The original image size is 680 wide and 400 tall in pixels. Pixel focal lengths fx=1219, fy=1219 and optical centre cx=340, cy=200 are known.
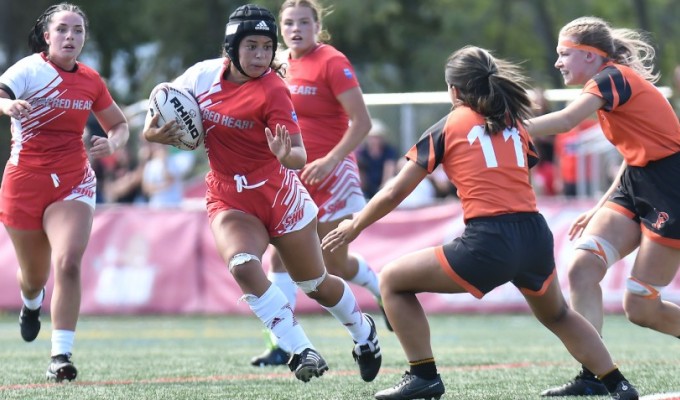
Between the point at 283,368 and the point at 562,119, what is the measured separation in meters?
2.80

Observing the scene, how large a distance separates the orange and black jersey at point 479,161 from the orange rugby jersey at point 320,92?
228 cm

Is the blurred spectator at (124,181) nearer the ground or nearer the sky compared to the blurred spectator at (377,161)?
nearer the ground

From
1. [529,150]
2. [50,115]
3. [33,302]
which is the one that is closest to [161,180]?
[33,302]

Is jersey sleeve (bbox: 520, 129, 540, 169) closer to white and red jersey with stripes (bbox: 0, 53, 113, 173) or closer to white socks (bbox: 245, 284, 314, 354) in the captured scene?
white socks (bbox: 245, 284, 314, 354)

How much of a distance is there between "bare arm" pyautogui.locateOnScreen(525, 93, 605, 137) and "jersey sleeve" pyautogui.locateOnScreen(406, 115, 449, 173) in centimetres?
45

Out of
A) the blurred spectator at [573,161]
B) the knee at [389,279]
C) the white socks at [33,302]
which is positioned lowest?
the blurred spectator at [573,161]

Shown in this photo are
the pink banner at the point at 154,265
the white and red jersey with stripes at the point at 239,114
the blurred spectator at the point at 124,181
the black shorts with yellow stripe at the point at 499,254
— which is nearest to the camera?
the black shorts with yellow stripe at the point at 499,254

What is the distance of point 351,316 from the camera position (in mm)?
6664

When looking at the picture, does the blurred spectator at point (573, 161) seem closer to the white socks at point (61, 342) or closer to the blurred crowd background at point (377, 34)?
the white socks at point (61, 342)

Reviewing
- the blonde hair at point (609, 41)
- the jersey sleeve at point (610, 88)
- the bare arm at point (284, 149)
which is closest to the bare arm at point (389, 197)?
the bare arm at point (284, 149)

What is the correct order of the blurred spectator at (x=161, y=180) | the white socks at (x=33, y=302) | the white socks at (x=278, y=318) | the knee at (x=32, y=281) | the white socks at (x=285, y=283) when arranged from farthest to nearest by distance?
the blurred spectator at (x=161, y=180) < the white socks at (x=285, y=283) < the white socks at (x=33, y=302) < the knee at (x=32, y=281) < the white socks at (x=278, y=318)

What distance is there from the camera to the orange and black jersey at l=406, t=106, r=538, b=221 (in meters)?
5.50

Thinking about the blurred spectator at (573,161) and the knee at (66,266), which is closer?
the knee at (66,266)

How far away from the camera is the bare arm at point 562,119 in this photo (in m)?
5.81
